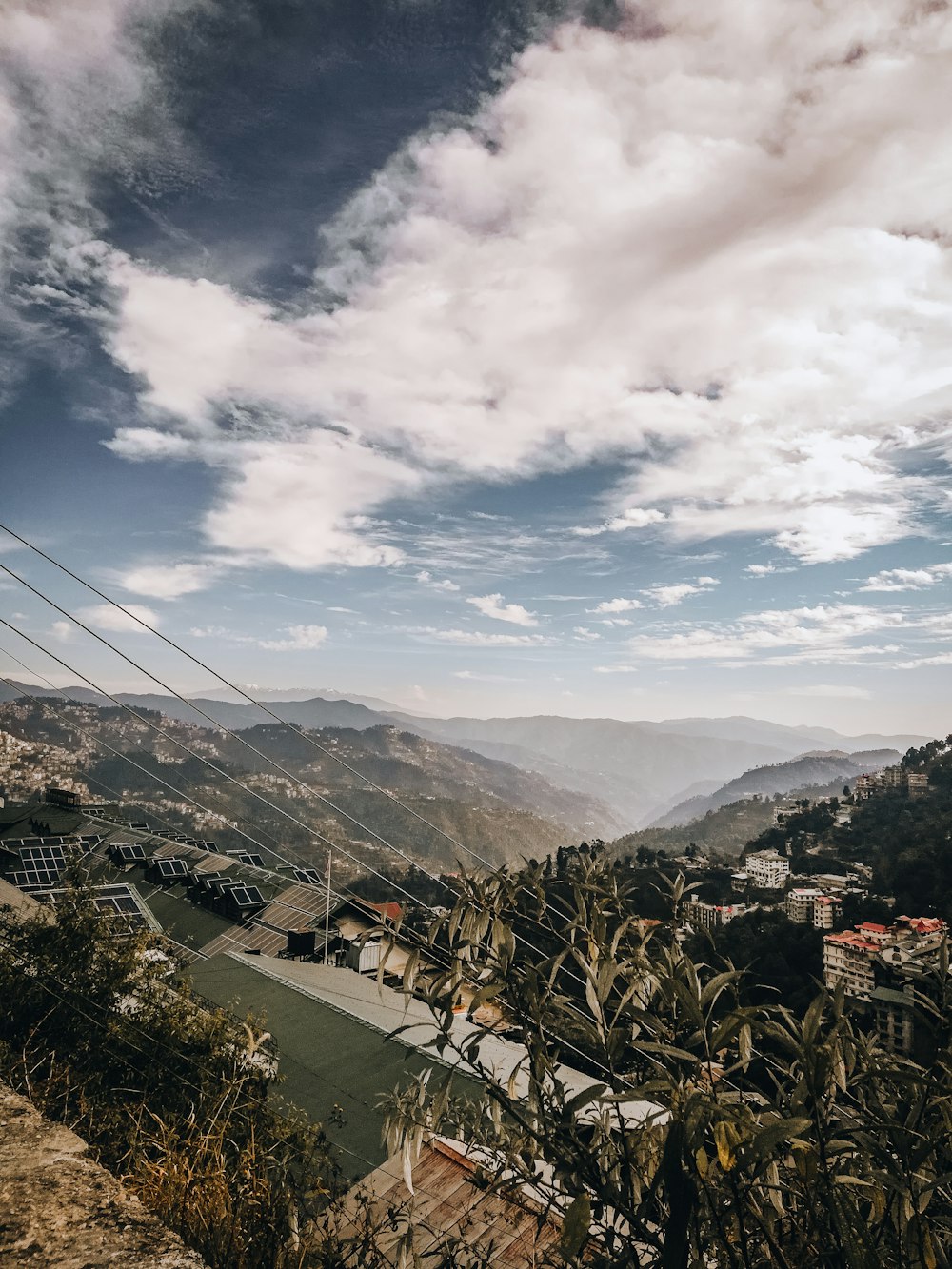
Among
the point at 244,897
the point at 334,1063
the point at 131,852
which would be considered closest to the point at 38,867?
the point at 131,852

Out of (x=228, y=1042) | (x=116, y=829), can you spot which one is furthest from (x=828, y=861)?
(x=228, y=1042)

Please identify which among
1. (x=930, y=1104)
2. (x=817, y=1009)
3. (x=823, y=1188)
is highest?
(x=817, y=1009)

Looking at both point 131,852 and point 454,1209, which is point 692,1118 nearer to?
point 454,1209

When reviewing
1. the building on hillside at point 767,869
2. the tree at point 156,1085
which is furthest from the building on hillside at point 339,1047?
the building on hillside at point 767,869

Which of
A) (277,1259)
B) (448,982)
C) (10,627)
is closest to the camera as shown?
(448,982)

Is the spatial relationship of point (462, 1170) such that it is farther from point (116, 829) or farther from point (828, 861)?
point (828, 861)
